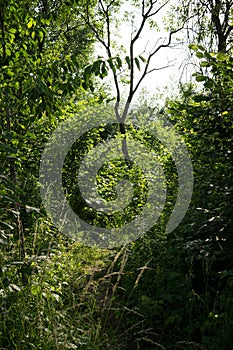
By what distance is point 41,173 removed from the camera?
20.9 ft

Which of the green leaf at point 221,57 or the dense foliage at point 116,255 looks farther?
the green leaf at point 221,57

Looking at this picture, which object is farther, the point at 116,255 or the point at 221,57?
the point at 116,255

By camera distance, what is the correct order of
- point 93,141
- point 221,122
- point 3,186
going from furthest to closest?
point 93,141, point 221,122, point 3,186

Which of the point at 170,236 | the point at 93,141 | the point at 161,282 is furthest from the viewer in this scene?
the point at 93,141

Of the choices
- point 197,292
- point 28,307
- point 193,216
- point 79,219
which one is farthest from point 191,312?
point 79,219

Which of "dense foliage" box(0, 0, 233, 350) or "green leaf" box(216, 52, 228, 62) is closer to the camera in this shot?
"dense foliage" box(0, 0, 233, 350)

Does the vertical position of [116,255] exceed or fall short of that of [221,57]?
it falls short

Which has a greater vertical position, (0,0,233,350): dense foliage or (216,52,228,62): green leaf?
(216,52,228,62): green leaf

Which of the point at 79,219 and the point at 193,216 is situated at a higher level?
the point at 193,216

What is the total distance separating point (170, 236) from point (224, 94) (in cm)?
155

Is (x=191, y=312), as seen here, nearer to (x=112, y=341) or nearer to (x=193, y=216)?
(x=112, y=341)

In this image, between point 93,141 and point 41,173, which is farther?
point 93,141

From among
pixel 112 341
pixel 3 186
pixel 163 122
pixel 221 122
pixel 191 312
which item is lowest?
pixel 112 341

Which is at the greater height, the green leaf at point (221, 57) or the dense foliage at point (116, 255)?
the green leaf at point (221, 57)
